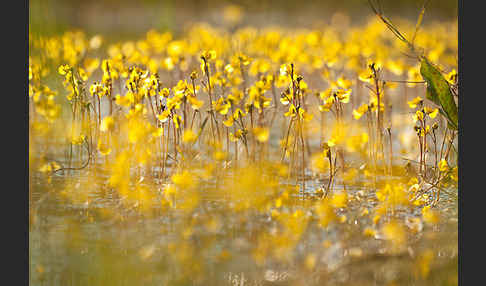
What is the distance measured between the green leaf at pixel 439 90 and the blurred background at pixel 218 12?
419 centimetres

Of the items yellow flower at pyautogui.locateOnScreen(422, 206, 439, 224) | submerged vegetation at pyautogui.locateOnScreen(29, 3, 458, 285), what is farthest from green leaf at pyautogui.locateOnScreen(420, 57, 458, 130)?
yellow flower at pyautogui.locateOnScreen(422, 206, 439, 224)

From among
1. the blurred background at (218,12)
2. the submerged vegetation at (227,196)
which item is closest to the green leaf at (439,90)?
the submerged vegetation at (227,196)

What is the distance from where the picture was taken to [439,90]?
2201 mm

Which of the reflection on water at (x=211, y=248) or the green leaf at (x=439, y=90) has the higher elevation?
the green leaf at (x=439, y=90)

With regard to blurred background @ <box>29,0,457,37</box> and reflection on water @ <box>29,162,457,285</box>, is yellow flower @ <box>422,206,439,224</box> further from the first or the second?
blurred background @ <box>29,0,457,37</box>

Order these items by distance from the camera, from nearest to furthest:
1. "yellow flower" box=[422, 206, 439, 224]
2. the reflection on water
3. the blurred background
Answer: the reflection on water → "yellow flower" box=[422, 206, 439, 224] → the blurred background

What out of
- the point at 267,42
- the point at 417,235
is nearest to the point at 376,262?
the point at 417,235

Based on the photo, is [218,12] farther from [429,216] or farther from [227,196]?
[429,216]

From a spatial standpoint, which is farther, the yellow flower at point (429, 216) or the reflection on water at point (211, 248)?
the yellow flower at point (429, 216)

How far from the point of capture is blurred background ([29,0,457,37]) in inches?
256

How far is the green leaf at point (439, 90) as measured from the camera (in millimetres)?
2180

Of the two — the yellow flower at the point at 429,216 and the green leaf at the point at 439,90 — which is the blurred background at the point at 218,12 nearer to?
the green leaf at the point at 439,90

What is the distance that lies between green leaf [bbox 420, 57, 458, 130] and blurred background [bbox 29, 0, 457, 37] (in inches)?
165

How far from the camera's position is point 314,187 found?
2.50 metres
